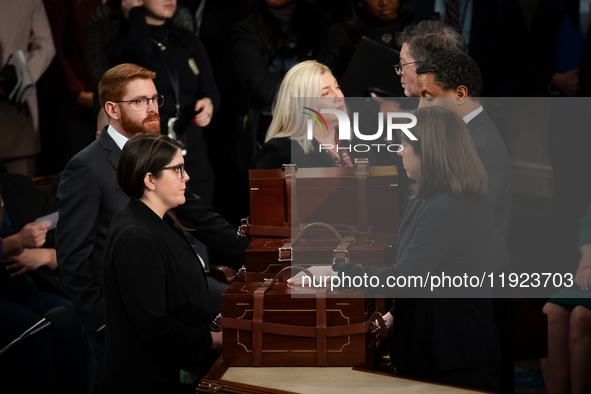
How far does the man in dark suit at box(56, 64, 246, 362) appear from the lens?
3.02m

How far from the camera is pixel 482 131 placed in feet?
9.66

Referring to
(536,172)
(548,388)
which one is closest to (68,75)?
(536,172)

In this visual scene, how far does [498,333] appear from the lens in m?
2.62

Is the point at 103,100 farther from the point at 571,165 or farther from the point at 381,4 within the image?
the point at 571,165

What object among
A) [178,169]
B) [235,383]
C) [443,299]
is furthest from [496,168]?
[235,383]

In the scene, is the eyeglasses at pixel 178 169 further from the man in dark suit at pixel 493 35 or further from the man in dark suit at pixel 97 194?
the man in dark suit at pixel 493 35

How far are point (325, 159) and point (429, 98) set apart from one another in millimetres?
600

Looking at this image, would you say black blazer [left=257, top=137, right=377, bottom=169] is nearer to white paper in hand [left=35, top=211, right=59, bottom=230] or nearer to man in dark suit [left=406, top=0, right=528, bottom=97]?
white paper in hand [left=35, top=211, right=59, bottom=230]

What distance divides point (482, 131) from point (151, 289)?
1.61m

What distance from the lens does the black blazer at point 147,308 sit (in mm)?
2346

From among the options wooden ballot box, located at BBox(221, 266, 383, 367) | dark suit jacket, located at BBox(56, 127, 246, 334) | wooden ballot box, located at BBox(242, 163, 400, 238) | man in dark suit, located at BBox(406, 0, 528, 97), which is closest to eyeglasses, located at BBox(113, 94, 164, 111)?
dark suit jacket, located at BBox(56, 127, 246, 334)

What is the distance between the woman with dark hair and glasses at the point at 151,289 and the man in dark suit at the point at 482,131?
122 cm

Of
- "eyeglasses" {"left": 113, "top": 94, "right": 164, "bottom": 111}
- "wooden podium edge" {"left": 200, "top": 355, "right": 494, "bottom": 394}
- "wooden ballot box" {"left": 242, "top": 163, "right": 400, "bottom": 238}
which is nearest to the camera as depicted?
"wooden podium edge" {"left": 200, "top": 355, "right": 494, "bottom": 394}

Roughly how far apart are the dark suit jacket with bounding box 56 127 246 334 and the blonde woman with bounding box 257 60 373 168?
78 cm
